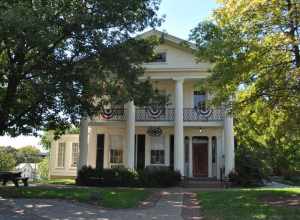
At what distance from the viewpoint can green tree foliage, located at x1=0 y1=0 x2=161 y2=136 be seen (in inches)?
605

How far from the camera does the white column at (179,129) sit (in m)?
24.5

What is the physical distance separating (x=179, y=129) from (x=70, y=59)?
985 cm

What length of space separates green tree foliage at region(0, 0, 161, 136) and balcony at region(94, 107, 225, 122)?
7.27 m

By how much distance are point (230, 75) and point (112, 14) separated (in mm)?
5381

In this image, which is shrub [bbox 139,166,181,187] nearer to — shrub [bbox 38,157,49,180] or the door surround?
the door surround

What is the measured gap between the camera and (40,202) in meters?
14.5

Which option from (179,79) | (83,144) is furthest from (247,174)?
(83,144)

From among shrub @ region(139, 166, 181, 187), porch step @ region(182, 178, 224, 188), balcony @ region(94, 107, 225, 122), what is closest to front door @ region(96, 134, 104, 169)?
balcony @ region(94, 107, 225, 122)

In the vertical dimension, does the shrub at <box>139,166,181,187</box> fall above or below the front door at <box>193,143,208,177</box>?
below

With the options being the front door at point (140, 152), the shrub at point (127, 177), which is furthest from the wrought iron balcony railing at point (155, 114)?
the shrub at point (127, 177)

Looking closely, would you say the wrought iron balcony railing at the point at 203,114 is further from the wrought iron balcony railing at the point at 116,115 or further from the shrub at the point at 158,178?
the shrub at the point at 158,178

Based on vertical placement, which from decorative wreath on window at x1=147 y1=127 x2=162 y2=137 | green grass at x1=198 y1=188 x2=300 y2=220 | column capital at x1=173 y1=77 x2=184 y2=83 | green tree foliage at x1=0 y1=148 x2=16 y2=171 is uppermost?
column capital at x1=173 y1=77 x2=184 y2=83

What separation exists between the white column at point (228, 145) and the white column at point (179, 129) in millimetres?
2699

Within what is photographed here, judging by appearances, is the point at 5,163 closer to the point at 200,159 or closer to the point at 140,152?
the point at 140,152
